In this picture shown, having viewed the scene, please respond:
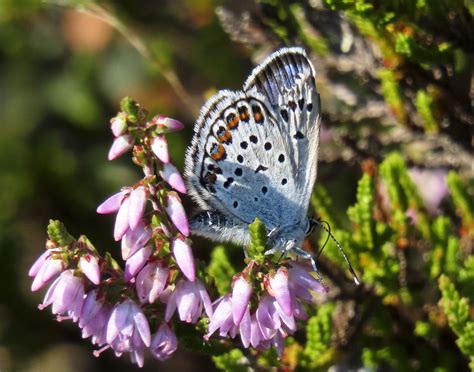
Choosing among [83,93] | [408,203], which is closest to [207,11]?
[83,93]

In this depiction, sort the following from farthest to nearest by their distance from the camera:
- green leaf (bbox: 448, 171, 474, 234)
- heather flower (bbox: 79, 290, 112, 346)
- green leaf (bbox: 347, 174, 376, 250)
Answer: green leaf (bbox: 448, 171, 474, 234), green leaf (bbox: 347, 174, 376, 250), heather flower (bbox: 79, 290, 112, 346)

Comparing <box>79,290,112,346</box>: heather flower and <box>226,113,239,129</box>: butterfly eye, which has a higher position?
<box>226,113,239,129</box>: butterfly eye

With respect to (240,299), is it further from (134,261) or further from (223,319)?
(134,261)

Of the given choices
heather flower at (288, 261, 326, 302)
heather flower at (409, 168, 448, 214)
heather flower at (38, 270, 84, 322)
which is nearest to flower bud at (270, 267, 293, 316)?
heather flower at (288, 261, 326, 302)

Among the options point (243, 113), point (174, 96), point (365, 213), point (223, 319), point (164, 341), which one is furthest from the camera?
point (174, 96)

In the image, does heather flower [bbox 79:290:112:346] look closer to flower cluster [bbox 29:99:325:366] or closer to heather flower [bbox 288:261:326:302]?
flower cluster [bbox 29:99:325:366]

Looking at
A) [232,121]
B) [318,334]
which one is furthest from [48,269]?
[318,334]

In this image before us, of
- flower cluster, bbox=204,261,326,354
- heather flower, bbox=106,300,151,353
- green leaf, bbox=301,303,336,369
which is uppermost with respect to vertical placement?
flower cluster, bbox=204,261,326,354
